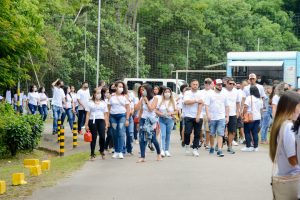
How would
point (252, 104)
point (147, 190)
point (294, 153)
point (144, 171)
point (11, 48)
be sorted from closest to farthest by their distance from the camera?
point (294, 153) → point (147, 190) → point (144, 171) → point (11, 48) → point (252, 104)

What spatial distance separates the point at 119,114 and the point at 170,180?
4353 millimetres

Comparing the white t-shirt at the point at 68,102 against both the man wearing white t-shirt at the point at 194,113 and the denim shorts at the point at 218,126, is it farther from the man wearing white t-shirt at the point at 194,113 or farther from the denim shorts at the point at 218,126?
the denim shorts at the point at 218,126

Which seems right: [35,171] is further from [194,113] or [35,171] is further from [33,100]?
[33,100]

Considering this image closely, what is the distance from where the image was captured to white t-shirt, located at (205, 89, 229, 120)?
17844mm

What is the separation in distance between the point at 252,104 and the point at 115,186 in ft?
25.1

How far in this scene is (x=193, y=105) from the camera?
17.8 meters

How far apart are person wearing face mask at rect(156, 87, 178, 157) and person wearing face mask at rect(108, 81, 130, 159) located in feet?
2.53

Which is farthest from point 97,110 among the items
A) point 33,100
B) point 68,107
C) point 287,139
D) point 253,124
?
point 33,100

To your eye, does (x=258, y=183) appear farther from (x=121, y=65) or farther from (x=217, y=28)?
(x=217, y=28)

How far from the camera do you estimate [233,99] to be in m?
18.8

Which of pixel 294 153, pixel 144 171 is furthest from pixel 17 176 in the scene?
pixel 294 153

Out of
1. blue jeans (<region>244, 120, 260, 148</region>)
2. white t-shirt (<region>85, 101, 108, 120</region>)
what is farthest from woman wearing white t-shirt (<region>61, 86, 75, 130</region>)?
white t-shirt (<region>85, 101, 108, 120</region>)

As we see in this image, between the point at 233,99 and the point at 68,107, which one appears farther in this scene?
the point at 68,107

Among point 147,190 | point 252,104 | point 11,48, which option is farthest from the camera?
point 252,104
